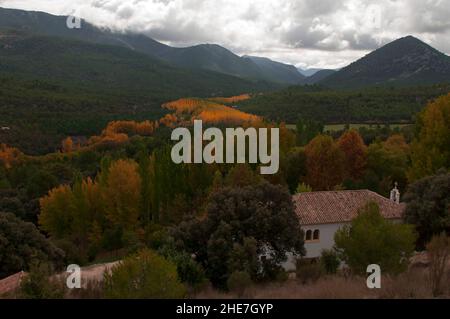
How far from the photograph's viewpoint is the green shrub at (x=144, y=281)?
1210 cm

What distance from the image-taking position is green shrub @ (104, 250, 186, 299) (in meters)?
12.1

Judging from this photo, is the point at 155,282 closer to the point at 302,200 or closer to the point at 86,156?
the point at 302,200

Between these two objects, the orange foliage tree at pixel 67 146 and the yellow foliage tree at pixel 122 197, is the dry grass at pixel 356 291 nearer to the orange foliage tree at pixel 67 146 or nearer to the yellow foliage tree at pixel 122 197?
the yellow foliage tree at pixel 122 197

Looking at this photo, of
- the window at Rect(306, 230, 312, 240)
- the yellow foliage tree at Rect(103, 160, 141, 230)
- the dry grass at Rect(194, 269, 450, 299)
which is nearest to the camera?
the dry grass at Rect(194, 269, 450, 299)

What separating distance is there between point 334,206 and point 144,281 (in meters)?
17.9

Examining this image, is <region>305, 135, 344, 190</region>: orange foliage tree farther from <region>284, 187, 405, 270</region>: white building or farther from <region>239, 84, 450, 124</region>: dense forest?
<region>239, 84, 450, 124</region>: dense forest

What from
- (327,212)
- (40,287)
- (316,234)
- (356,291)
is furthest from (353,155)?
(40,287)

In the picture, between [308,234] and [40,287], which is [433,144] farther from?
[40,287]

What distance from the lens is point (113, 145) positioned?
279 ft

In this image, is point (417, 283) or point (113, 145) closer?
point (417, 283)

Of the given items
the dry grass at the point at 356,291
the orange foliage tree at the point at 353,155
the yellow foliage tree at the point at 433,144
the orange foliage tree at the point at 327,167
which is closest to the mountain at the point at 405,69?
the orange foliage tree at the point at 353,155

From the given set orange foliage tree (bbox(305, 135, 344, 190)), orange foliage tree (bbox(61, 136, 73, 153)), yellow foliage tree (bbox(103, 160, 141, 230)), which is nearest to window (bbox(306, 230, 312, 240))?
orange foliage tree (bbox(305, 135, 344, 190))
